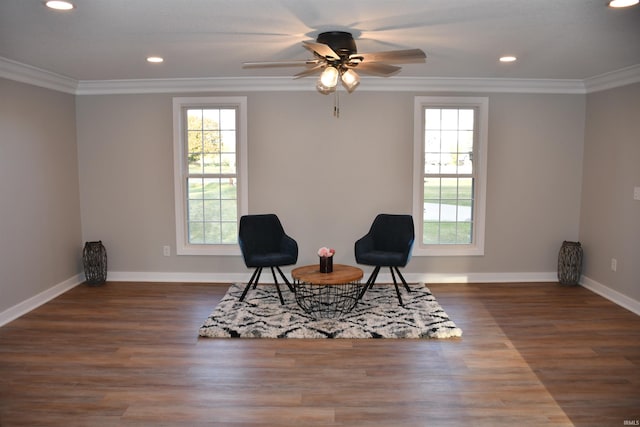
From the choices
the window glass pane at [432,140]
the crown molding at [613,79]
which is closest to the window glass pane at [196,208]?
the window glass pane at [432,140]

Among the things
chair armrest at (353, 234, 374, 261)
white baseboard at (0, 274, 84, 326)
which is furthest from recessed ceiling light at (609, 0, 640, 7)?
white baseboard at (0, 274, 84, 326)

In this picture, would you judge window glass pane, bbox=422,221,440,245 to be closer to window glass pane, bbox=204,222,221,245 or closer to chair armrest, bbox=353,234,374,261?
chair armrest, bbox=353,234,374,261

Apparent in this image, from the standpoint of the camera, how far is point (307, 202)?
5516mm

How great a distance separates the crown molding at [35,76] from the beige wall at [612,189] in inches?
225

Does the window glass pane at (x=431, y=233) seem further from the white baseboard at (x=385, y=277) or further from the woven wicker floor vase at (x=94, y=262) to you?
the woven wicker floor vase at (x=94, y=262)

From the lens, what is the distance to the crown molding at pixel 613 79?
4.54m

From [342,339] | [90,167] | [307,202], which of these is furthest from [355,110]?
[90,167]

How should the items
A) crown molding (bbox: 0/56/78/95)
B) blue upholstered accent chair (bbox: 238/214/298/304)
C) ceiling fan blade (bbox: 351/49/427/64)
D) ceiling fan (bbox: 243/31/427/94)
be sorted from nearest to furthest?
ceiling fan blade (bbox: 351/49/427/64)
ceiling fan (bbox: 243/31/427/94)
crown molding (bbox: 0/56/78/95)
blue upholstered accent chair (bbox: 238/214/298/304)

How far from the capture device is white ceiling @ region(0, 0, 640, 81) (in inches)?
110

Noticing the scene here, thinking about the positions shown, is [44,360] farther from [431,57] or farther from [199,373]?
[431,57]

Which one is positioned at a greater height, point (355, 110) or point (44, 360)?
point (355, 110)

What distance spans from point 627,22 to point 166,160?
451 cm

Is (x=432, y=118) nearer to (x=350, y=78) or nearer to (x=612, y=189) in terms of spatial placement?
(x=612, y=189)

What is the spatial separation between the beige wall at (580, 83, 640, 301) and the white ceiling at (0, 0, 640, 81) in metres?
0.53
